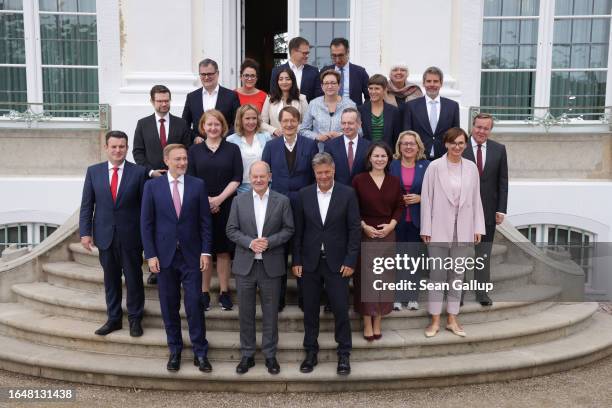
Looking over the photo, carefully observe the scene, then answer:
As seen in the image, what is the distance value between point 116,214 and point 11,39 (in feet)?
16.5

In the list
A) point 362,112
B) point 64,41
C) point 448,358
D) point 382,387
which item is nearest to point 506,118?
point 362,112

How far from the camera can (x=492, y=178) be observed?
19.7 feet

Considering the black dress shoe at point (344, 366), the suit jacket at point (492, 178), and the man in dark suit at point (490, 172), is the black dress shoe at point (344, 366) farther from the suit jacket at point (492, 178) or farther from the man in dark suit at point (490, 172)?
the suit jacket at point (492, 178)

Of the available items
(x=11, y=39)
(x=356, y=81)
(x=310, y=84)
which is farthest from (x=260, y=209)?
(x=11, y=39)

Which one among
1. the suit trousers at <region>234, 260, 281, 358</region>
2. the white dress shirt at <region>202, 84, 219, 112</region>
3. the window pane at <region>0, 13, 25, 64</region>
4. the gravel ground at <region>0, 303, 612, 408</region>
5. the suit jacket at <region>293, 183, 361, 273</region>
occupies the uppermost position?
the window pane at <region>0, 13, 25, 64</region>

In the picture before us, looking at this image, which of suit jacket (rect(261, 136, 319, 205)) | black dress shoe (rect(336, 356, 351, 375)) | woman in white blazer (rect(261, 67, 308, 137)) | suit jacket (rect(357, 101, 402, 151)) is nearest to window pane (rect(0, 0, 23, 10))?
woman in white blazer (rect(261, 67, 308, 137))

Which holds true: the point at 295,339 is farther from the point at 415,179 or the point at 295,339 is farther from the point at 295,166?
the point at 415,179

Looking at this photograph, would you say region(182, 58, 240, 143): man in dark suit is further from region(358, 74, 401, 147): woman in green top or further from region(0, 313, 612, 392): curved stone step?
region(0, 313, 612, 392): curved stone step

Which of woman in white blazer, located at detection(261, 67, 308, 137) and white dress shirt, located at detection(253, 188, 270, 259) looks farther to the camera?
woman in white blazer, located at detection(261, 67, 308, 137)

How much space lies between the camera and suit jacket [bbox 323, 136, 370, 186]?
5469 mm

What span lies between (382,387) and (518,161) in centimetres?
482

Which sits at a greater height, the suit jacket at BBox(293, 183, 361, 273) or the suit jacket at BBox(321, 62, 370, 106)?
the suit jacket at BBox(321, 62, 370, 106)

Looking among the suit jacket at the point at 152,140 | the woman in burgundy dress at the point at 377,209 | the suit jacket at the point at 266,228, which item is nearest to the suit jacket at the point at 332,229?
the suit jacket at the point at 266,228

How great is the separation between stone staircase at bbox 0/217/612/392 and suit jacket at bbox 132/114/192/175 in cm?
133
